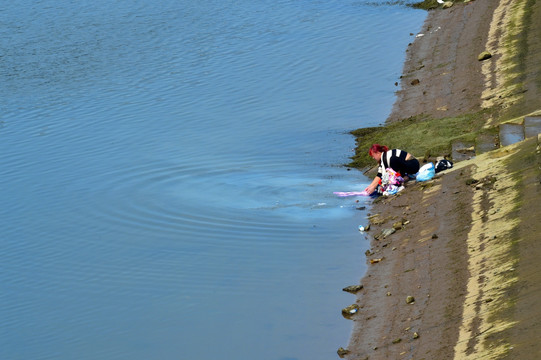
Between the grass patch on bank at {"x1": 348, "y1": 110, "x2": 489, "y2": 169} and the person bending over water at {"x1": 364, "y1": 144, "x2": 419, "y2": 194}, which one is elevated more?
the person bending over water at {"x1": 364, "y1": 144, "x2": 419, "y2": 194}

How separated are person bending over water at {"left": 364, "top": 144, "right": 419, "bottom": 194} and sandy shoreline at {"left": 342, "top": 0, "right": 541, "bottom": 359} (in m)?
0.38

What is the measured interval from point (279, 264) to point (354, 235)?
1.75m

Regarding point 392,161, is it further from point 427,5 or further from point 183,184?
point 427,5

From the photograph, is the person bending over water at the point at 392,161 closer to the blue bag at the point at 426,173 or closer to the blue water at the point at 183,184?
the blue bag at the point at 426,173

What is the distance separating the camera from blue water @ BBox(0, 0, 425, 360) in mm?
→ 13656

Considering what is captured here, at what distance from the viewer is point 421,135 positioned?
810 inches

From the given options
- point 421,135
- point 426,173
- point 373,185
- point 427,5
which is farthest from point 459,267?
point 427,5

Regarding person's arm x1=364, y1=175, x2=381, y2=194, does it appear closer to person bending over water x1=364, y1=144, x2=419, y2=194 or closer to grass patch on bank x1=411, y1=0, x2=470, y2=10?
person bending over water x1=364, y1=144, x2=419, y2=194

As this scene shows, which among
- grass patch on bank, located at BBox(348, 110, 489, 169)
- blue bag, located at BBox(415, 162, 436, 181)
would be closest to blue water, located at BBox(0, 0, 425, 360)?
grass patch on bank, located at BBox(348, 110, 489, 169)

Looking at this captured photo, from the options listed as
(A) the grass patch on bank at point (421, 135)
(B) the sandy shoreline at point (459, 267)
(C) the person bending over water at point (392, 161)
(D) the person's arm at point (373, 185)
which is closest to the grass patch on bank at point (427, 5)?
(A) the grass patch on bank at point (421, 135)

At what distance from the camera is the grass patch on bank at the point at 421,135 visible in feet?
63.5

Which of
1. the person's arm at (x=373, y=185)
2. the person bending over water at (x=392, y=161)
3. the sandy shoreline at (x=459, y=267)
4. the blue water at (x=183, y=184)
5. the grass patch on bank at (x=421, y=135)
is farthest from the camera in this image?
the grass patch on bank at (x=421, y=135)

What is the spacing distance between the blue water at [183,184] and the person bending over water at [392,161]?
648 millimetres

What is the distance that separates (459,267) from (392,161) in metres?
4.48
